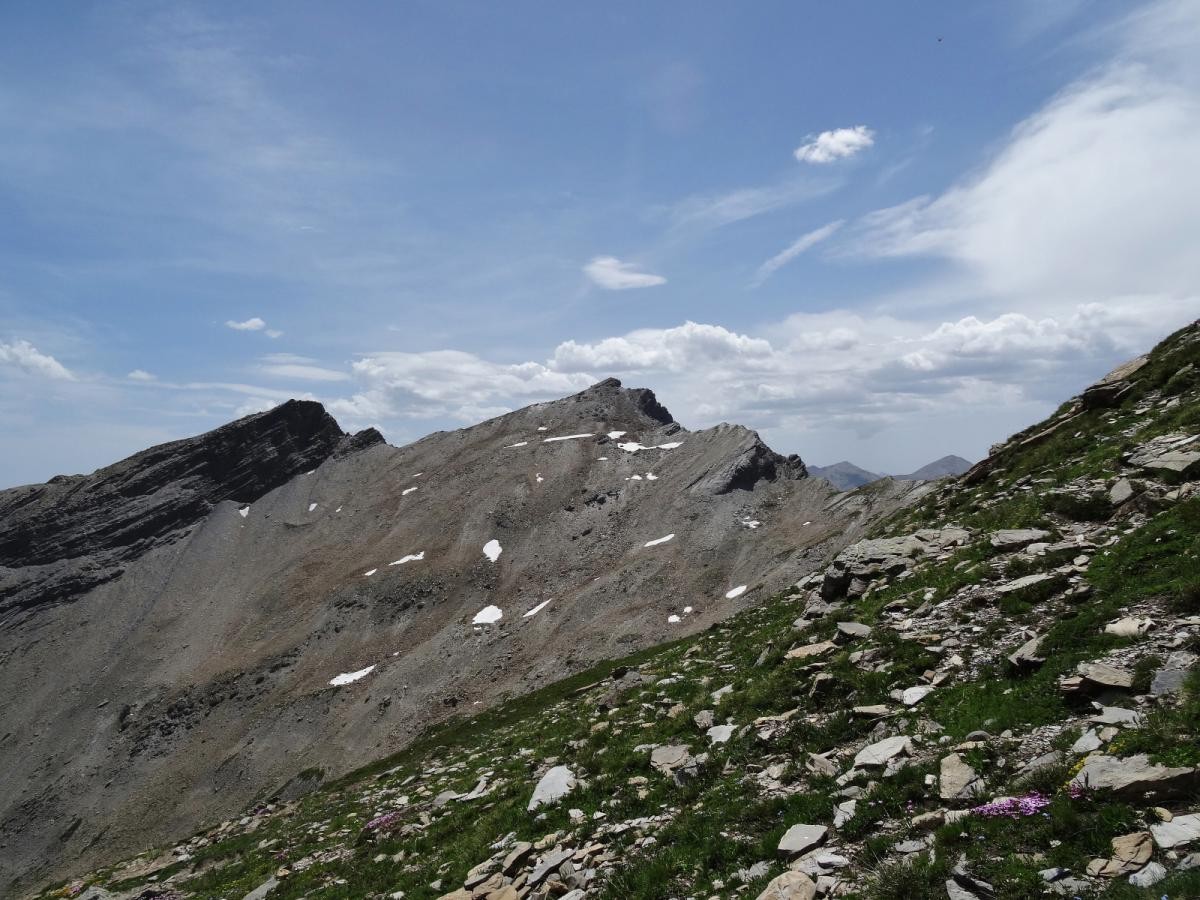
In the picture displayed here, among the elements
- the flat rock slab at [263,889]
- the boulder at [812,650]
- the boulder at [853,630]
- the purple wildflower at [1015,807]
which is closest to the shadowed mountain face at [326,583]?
the flat rock slab at [263,889]

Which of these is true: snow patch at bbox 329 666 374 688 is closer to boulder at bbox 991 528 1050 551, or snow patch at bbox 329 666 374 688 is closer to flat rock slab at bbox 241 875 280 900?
flat rock slab at bbox 241 875 280 900

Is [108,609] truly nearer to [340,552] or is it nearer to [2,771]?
[2,771]

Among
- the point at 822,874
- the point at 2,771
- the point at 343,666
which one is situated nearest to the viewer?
the point at 822,874

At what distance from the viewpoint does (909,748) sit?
11.0 m

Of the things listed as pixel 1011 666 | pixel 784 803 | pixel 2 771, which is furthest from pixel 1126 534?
pixel 2 771

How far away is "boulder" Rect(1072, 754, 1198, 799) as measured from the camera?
7.50 meters

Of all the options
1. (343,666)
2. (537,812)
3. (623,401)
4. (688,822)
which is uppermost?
(623,401)

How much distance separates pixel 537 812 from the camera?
15719 mm

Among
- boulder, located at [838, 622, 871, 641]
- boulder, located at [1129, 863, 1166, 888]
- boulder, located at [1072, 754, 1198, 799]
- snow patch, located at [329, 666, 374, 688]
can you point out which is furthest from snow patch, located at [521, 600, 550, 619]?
boulder, located at [1129, 863, 1166, 888]

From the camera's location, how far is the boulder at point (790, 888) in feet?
28.0

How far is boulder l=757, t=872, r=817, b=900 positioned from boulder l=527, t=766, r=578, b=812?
817 cm

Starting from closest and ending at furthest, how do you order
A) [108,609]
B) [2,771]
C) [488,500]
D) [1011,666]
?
[1011,666]
[2,771]
[488,500]
[108,609]

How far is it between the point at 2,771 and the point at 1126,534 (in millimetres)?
142064

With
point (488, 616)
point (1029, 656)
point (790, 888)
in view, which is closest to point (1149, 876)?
point (790, 888)
